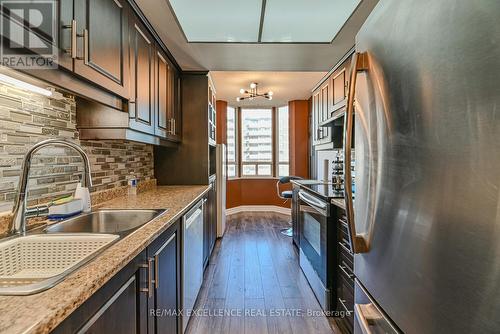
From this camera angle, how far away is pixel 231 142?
233 inches

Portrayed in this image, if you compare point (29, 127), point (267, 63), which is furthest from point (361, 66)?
Answer: point (267, 63)

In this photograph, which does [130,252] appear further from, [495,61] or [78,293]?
[495,61]

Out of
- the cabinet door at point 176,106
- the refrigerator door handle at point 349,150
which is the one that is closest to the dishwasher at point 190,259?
the cabinet door at point 176,106

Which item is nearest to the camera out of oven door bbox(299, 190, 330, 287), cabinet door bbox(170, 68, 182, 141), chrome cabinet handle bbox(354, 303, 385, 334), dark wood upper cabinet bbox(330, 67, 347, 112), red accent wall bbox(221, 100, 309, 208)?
chrome cabinet handle bbox(354, 303, 385, 334)

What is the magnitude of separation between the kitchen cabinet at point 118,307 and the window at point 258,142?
4883 millimetres

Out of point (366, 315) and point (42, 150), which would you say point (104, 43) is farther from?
point (366, 315)

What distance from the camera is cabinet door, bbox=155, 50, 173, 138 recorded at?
2.23 m

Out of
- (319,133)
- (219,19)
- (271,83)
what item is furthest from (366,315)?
(271,83)

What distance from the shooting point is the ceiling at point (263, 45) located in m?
1.81

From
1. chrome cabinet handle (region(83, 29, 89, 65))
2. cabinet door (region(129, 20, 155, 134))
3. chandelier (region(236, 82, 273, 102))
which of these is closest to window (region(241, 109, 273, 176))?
chandelier (region(236, 82, 273, 102))

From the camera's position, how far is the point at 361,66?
0.91 m

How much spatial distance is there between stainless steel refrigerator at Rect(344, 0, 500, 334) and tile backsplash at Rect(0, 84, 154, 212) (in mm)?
1467

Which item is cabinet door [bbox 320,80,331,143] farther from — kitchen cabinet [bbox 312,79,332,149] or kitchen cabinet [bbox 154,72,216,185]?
kitchen cabinet [bbox 154,72,216,185]

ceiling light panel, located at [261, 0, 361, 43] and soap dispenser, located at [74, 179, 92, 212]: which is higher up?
ceiling light panel, located at [261, 0, 361, 43]
